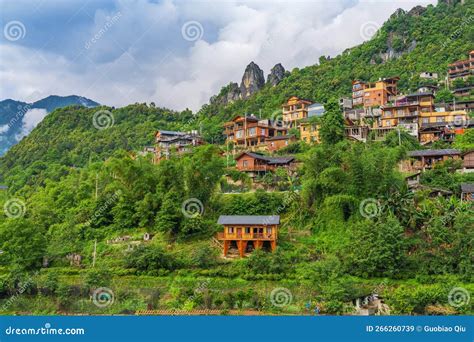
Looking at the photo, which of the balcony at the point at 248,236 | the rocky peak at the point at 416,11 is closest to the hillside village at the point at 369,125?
the balcony at the point at 248,236

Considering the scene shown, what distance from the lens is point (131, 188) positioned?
27922mm

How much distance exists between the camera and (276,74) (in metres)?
65.4

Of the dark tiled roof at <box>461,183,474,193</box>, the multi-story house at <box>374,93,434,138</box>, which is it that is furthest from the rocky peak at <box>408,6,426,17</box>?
the dark tiled roof at <box>461,183,474,193</box>

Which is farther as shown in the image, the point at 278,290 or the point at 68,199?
the point at 68,199

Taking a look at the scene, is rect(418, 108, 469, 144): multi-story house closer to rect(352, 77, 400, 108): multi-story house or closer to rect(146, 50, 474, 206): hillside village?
rect(146, 50, 474, 206): hillside village

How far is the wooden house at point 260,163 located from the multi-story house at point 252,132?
246 inches

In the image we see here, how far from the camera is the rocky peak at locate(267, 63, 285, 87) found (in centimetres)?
6443

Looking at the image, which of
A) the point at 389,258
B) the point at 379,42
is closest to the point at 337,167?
the point at 389,258

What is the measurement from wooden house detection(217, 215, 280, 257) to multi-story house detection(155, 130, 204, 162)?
16771 mm

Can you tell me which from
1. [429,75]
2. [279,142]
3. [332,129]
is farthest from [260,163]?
[429,75]

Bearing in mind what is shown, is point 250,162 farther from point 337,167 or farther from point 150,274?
point 150,274

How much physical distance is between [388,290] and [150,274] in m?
10.3

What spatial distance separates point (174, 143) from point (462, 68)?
3022cm

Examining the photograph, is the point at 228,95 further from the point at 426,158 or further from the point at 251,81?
the point at 426,158
